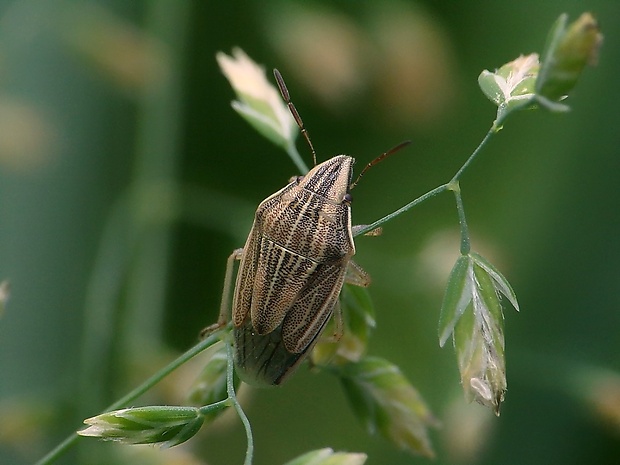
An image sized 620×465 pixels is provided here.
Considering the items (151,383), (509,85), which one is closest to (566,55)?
(509,85)

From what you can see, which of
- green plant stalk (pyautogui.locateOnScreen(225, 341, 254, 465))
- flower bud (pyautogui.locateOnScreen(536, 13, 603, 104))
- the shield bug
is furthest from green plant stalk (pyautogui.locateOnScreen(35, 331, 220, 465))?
flower bud (pyautogui.locateOnScreen(536, 13, 603, 104))

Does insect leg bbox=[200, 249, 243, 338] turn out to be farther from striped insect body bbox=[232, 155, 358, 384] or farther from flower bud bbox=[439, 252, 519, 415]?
flower bud bbox=[439, 252, 519, 415]

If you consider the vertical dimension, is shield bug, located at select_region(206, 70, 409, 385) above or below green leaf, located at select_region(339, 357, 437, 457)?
above

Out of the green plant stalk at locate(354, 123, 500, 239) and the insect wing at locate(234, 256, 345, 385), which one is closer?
the green plant stalk at locate(354, 123, 500, 239)

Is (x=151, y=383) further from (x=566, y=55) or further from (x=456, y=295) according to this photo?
(x=566, y=55)

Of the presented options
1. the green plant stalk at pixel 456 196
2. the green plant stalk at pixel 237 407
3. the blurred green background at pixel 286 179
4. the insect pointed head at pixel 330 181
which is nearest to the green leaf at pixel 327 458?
the green plant stalk at pixel 237 407

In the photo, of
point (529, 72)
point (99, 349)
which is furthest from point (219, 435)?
point (529, 72)

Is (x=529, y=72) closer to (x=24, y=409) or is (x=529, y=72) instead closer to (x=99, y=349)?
(x=99, y=349)
